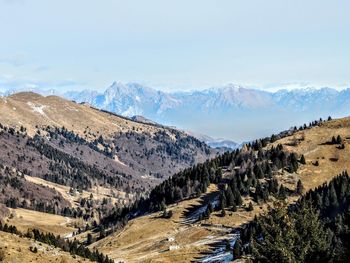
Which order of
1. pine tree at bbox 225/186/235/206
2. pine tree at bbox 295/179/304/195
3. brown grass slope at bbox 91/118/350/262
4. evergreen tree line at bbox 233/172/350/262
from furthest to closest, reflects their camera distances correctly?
pine tree at bbox 225/186/235/206
pine tree at bbox 295/179/304/195
brown grass slope at bbox 91/118/350/262
evergreen tree line at bbox 233/172/350/262

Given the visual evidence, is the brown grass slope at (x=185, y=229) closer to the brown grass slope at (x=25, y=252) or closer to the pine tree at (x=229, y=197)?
the pine tree at (x=229, y=197)

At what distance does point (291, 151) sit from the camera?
19725 cm

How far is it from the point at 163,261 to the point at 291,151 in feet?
272

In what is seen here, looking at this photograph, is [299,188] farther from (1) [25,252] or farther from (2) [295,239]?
(2) [295,239]

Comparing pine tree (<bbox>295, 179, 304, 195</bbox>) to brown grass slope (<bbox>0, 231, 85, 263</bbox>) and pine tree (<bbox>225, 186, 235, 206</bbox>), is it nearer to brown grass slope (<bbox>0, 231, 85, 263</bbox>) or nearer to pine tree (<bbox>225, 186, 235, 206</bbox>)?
pine tree (<bbox>225, 186, 235, 206</bbox>)

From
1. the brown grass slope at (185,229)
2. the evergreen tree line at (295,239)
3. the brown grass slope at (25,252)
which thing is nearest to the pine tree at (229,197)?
the brown grass slope at (185,229)

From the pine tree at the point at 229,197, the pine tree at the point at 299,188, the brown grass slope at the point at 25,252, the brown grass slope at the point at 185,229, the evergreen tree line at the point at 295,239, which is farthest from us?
the pine tree at the point at 229,197

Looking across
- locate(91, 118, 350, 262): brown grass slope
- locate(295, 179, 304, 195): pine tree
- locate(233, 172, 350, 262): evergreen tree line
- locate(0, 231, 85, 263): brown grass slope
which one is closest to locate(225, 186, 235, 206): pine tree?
locate(91, 118, 350, 262): brown grass slope

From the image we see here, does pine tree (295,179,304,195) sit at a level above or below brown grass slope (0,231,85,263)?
above

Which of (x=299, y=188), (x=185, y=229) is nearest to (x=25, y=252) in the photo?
(x=185, y=229)

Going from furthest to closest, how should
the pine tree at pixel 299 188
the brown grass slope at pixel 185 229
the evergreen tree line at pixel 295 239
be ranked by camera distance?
the pine tree at pixel 299 188, the brown grass slope at pixel 185 229, the evergreen tree line at pixel 295 239

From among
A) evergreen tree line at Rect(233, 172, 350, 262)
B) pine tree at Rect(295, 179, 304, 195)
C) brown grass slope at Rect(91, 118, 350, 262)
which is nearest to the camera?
evergreen tree line at Rect(233, 172, 350, 262)

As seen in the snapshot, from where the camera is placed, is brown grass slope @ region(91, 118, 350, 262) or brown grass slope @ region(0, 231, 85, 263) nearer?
brown grass slope @ region(0, 231, 85, 263)

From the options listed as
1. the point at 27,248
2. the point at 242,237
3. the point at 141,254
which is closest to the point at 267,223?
the point at 27,248
